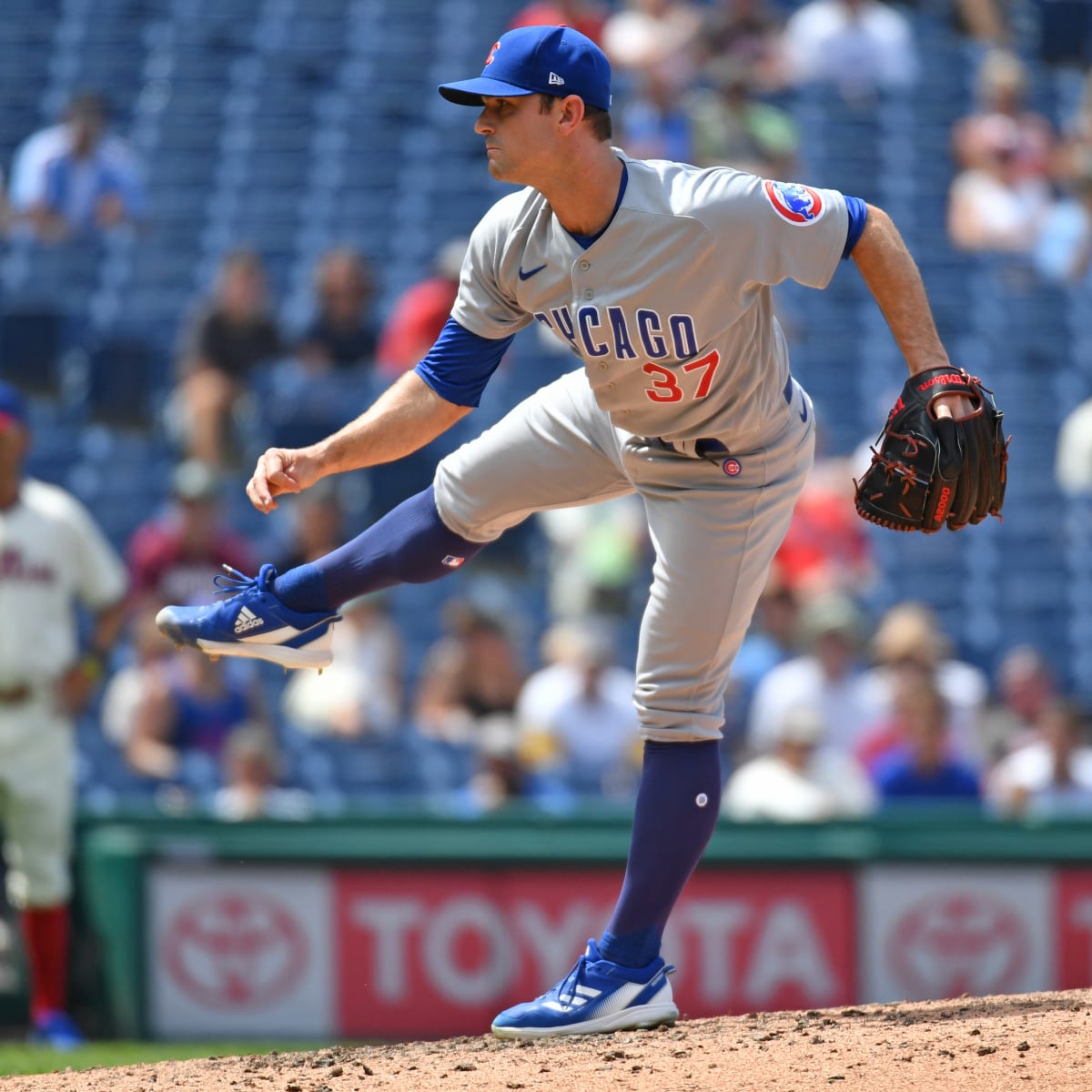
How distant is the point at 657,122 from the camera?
412 inches

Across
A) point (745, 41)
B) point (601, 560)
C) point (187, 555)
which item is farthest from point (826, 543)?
point (745, 41)

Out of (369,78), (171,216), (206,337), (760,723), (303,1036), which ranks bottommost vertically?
(303,1036)

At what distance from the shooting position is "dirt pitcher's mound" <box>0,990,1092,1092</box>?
3260 mm

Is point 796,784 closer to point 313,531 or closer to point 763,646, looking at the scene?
point 763,646

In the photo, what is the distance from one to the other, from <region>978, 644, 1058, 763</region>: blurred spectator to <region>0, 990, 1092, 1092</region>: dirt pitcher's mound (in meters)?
3.81

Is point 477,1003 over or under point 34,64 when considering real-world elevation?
under

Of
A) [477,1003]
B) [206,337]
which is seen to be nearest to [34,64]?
[206,337]

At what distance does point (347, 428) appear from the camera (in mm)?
3787

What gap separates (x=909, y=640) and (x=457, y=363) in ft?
13.6

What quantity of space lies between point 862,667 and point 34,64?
23.4 feet

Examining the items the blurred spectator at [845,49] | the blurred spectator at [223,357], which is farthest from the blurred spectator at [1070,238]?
the blurred spectator at [223,357]

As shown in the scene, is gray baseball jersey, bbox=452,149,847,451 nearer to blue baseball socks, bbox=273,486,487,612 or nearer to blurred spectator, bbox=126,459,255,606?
blue baseball socks, bbox=273,486,487,612

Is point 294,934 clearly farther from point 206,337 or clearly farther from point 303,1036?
point 206,337

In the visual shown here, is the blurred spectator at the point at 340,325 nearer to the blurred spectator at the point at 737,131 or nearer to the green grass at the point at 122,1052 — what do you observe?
the blurred spectator at the point at 737,131
